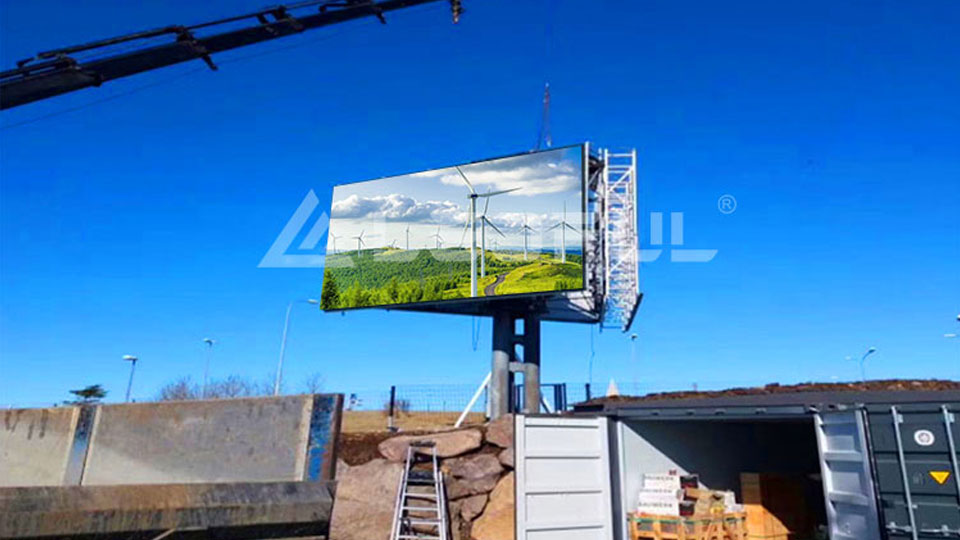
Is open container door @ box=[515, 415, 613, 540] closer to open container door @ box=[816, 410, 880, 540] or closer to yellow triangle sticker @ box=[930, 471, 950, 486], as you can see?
open container door @ box=[816, 410, 880, 540]

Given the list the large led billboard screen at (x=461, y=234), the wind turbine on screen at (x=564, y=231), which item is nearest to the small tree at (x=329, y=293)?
the large led billboard screen at (x=461, y=234)

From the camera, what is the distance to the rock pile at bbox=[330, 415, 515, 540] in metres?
13.7

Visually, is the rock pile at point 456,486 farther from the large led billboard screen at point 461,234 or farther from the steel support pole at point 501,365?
the large led billboard screen at point 461,234

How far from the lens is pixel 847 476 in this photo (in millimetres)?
8594

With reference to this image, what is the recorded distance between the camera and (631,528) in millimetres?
11836

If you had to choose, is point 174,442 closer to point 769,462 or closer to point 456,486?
point 456,486

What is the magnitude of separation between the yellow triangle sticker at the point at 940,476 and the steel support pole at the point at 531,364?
551 inches

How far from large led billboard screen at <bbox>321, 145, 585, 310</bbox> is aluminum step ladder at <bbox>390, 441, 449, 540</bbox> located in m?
7.65

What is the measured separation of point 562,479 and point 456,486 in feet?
12.7

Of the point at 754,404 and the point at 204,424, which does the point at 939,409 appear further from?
the point at 204,424

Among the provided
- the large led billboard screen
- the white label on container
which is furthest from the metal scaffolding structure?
the white label on container

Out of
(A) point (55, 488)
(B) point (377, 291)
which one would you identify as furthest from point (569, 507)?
(B) point (377, 291)

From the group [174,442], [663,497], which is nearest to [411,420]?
[663,497]

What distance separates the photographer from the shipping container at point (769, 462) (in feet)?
25.3
